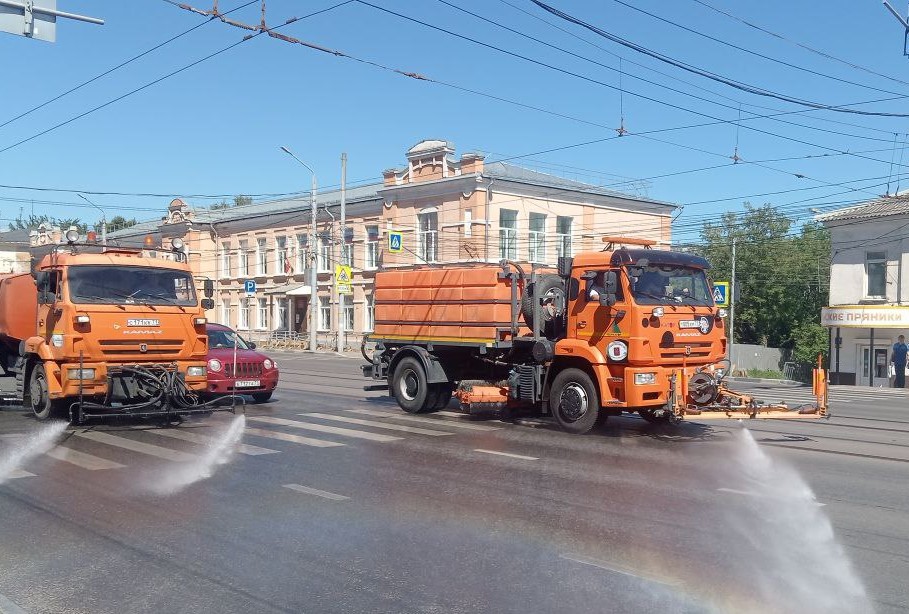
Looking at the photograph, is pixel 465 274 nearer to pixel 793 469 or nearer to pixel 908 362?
pixel 793 469

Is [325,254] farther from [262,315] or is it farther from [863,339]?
[863,339]

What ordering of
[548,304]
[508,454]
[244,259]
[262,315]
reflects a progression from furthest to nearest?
[244,259], [262,315], [548,304], [508,454]


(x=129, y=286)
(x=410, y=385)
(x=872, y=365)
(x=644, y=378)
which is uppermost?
(x=129, y=286)

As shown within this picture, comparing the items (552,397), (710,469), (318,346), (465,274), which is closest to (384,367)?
(465,274)

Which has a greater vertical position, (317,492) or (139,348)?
(139,348)

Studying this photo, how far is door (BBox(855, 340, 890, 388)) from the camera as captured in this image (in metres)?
33.3

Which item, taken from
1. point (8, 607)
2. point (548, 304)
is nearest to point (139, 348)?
point (548, 304)

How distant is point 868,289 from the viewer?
34.5 meters

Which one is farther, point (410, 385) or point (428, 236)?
point (428, 236)

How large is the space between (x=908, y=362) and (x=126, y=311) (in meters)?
28.0

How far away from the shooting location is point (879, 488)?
8922mm

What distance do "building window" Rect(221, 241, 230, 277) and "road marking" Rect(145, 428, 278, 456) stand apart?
1979 inches

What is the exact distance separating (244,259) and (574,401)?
5064cm

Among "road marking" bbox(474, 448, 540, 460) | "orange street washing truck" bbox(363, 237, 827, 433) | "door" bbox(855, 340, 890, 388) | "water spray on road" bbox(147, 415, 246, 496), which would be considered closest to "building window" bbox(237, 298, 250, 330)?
"door" bbox(855, 340, 890, 388)
